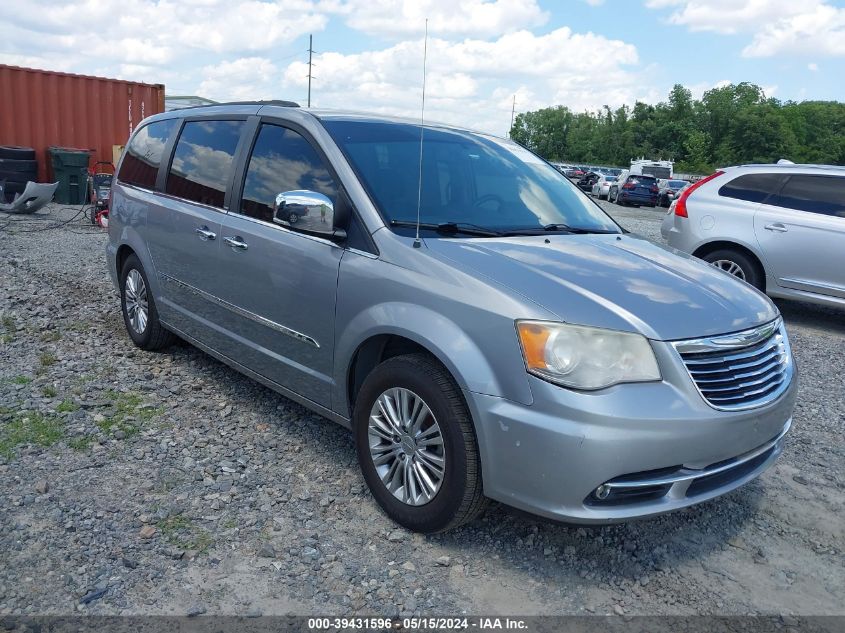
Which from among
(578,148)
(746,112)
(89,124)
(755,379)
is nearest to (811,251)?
(755,379)

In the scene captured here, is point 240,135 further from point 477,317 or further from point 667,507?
point 667,507

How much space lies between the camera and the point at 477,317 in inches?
111

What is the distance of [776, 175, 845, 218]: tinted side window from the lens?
7473 mm

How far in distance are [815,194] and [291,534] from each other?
680 cm

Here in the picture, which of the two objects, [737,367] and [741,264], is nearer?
[737,367]

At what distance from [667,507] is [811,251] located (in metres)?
5.69

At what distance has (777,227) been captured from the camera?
7.62 m

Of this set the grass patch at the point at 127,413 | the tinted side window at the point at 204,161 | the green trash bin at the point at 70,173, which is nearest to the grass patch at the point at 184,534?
the grass patch at the point at 127,413

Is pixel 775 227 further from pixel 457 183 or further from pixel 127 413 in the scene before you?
pixel 127 413

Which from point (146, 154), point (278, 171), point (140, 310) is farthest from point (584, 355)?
point (146, 154)

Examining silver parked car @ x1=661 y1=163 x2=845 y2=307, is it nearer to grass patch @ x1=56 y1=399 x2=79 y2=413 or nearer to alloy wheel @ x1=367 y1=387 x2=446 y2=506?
alloy wheel @ x1=367 y1=387 x2=446 y2=506

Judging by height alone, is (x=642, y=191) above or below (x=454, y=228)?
below

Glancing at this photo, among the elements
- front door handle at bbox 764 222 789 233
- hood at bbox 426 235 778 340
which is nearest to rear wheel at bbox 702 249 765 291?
front door handle at bbox 764 222 789 233

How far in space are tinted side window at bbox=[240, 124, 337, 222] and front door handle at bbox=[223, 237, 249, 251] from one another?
6.0 inches
